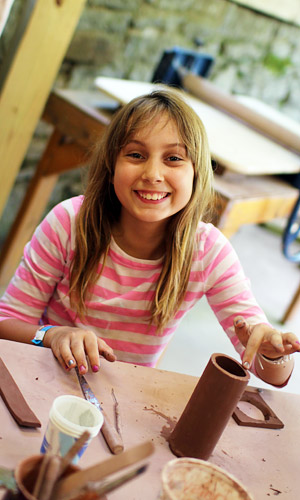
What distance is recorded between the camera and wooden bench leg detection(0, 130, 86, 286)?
2693 mm

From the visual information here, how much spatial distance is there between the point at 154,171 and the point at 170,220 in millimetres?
195

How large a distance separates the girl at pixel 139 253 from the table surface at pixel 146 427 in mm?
244

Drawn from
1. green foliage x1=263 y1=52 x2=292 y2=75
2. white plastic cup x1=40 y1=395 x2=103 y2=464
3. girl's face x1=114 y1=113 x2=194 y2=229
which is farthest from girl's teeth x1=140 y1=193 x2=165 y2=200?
green foliage x1=263 y1=52 x2=292 y2=75

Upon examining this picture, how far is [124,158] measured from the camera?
141 centimetres

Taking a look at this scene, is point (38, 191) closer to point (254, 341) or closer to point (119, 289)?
point (119, 289)

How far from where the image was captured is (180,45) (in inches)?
142

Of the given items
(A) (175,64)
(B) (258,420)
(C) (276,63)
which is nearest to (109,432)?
(B) (258,420)

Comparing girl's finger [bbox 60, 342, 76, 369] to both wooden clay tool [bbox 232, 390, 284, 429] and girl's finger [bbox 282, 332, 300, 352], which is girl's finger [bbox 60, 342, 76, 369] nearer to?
wooden clay tool [bbox 232, 390, 284, 429]

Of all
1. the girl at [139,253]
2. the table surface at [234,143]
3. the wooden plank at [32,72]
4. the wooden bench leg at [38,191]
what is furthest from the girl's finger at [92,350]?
the wooden bench leg at [38,191]

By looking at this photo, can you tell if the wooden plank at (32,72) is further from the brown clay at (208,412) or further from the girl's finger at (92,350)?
the brown clay at (208,412)

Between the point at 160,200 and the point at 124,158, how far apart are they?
0.44 ft

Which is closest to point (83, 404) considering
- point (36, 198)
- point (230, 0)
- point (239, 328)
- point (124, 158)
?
point (239, 328)

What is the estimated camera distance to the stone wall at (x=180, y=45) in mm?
2971

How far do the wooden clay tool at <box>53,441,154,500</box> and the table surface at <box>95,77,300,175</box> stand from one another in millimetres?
1696
